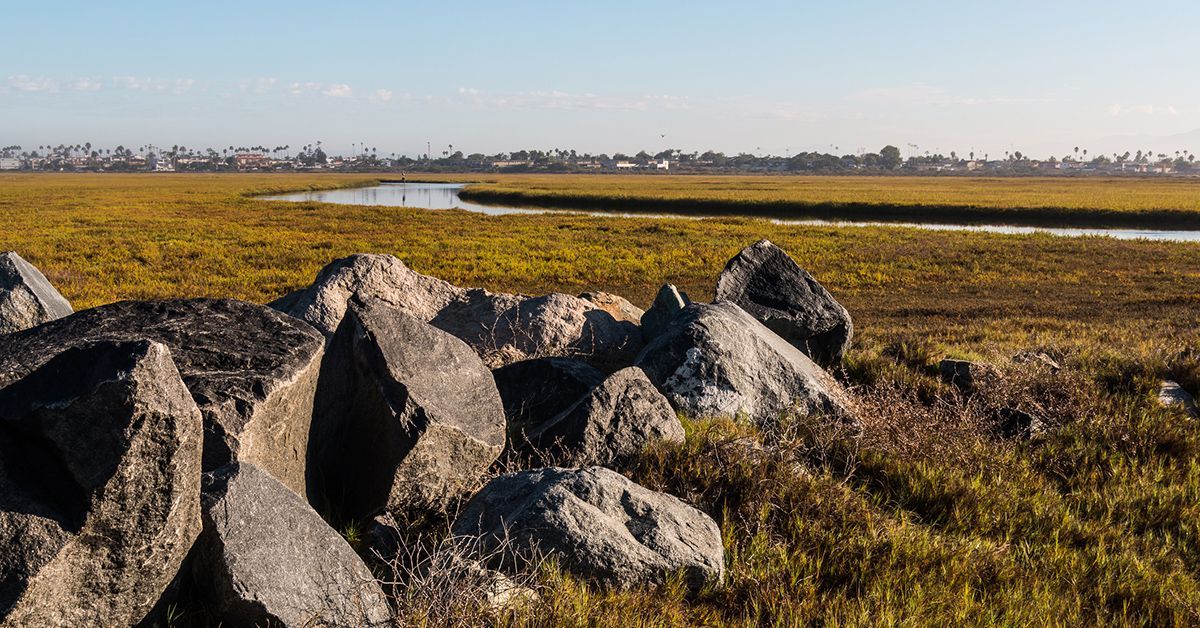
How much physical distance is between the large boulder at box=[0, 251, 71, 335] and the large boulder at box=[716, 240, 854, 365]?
263 inches

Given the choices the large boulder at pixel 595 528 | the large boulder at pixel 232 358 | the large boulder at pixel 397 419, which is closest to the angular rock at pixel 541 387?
the large boulder at pixel 397 419

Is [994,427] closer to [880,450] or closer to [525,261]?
[880,450]

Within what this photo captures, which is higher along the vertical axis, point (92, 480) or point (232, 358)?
point (232, 358)

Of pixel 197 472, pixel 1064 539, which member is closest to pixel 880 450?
pixel 1064 539

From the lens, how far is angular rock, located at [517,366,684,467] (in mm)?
5711

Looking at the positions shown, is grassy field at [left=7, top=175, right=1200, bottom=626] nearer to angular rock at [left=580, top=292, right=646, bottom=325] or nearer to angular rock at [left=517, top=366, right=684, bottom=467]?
angular rock at [left=517, top=366, right=684, bottom=467]

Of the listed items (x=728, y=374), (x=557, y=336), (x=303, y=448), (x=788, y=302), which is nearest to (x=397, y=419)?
(x=303, y=448)

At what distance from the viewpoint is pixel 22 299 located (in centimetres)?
790

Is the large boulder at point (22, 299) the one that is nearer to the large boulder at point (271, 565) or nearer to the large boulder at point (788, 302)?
the large boulder at point (271, 565)

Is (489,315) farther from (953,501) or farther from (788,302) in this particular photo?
(953,501)

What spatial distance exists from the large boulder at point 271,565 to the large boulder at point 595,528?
69cm

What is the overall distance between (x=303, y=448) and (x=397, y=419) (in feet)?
2.08

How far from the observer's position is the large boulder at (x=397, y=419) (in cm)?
489

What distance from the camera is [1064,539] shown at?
213 inches
